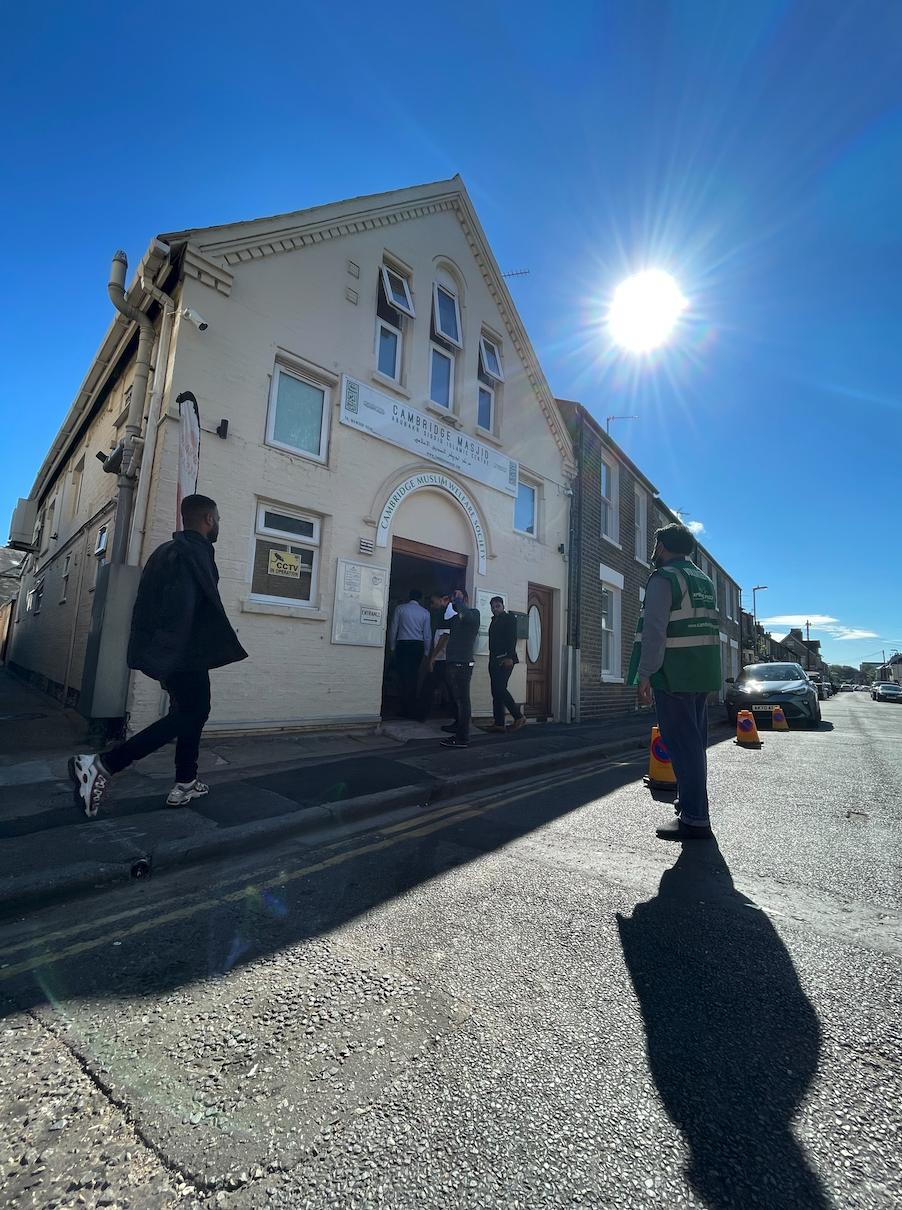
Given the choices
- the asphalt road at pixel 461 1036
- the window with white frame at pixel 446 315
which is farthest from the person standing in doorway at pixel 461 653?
the window with white frame at pixel 446 315

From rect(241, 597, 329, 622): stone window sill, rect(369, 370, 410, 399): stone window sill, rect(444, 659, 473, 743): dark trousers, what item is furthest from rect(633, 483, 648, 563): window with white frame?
rect(241, 597, 329, 622): stone window sill

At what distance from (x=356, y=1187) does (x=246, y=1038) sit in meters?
0.68

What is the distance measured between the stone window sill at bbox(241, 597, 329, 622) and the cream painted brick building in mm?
25

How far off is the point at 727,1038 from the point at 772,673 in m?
12.6

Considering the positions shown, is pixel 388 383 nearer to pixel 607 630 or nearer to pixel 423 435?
pixel 423 435

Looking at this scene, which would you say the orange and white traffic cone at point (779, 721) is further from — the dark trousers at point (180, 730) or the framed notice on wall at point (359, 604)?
the dark trousers at point (180, 730)

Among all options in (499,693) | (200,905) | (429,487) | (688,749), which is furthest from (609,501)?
(200,905)

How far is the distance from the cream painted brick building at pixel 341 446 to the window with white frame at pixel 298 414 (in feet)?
0.10

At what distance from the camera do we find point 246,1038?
1768mm

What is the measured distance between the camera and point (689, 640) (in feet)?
12.5

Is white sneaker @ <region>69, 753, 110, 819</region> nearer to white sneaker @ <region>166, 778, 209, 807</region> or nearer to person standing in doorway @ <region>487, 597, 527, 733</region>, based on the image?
white sneaker @ <region>166, 778, 209, 807</region>

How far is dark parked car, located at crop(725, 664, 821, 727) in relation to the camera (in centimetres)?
1152

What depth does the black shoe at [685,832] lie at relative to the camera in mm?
3709

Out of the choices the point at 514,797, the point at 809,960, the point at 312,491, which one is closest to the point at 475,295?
the point at 312,491
